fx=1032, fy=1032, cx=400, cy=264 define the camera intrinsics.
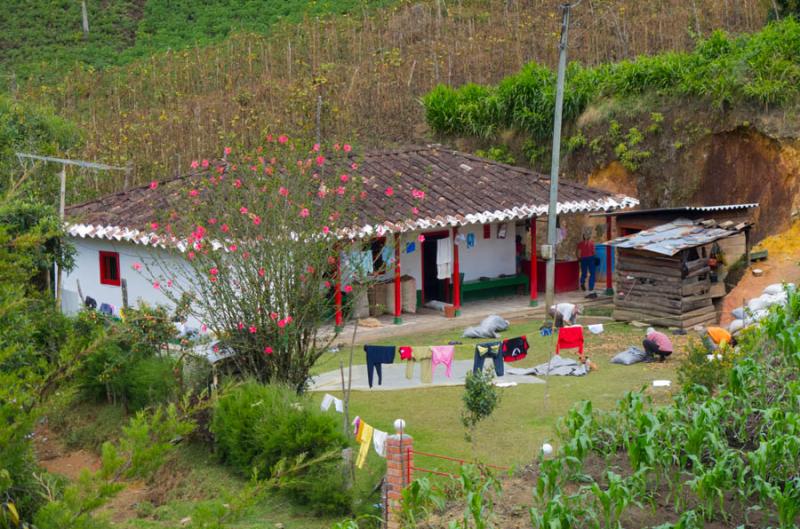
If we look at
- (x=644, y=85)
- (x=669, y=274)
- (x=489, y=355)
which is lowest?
(x=489, y=355)

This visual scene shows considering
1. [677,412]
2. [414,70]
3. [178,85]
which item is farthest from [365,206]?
[178,85]

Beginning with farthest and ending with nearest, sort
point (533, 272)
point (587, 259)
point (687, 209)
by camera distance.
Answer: point (587, 259), point (533, 272), point (687, 209)

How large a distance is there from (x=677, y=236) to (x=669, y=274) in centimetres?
97

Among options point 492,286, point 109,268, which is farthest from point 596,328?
point 109,268

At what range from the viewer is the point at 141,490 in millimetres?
13242

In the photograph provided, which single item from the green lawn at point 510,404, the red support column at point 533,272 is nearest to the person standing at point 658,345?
the green lawn at point 510,404

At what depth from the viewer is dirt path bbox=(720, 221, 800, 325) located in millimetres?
20531

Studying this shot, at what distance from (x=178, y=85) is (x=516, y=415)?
22.5 m

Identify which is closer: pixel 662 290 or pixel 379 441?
pixel 379 441

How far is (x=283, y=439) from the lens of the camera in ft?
40.6

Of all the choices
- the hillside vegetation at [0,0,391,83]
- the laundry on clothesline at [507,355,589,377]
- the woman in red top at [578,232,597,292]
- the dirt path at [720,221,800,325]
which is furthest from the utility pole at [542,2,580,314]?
the hillside vegetation at [0,0,391,83]

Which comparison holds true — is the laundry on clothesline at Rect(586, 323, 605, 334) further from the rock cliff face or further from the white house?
the rock cliff face

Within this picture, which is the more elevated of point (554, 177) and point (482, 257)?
point (554, 177)

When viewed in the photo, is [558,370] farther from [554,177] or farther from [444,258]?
[444,258]
